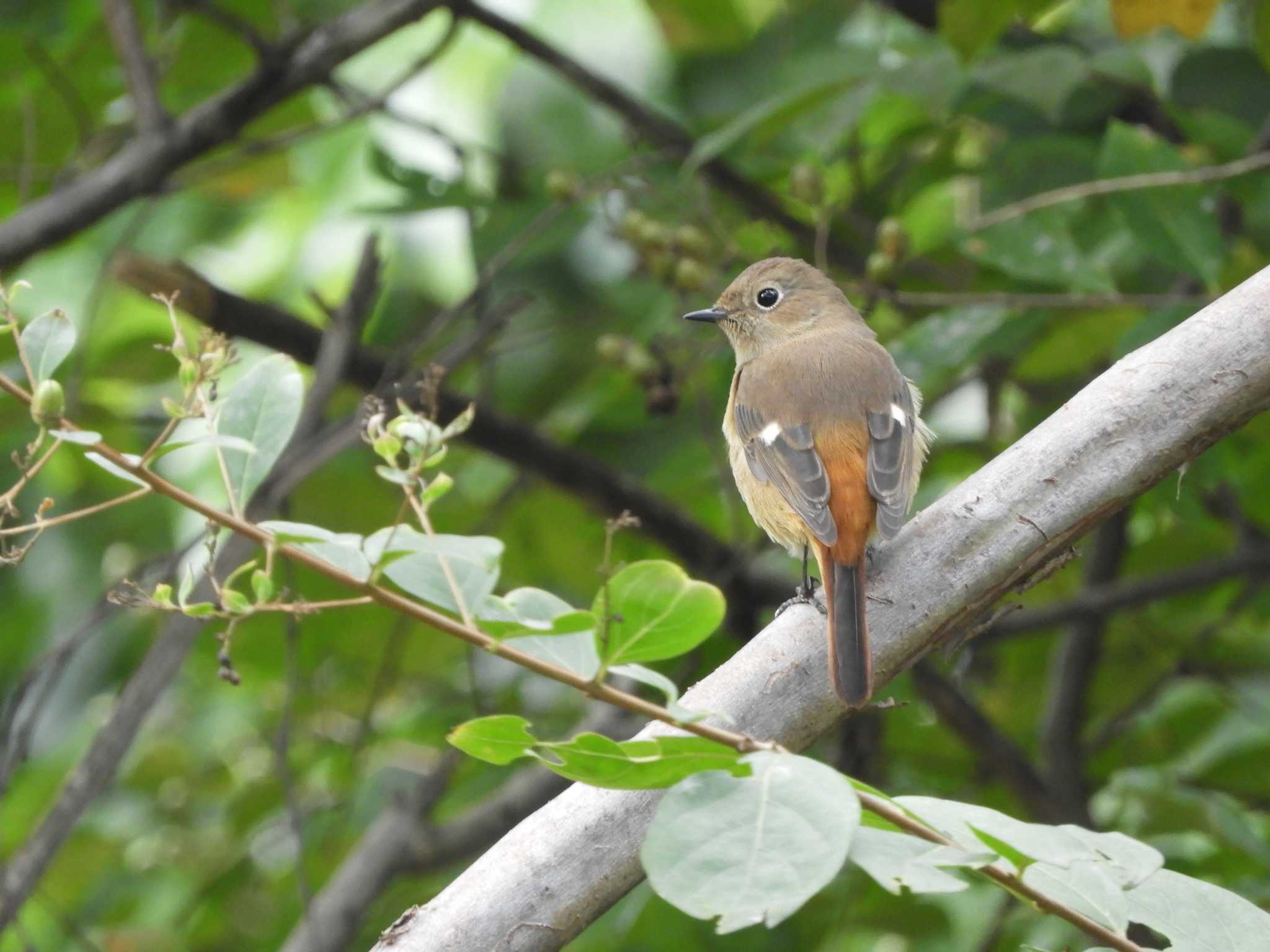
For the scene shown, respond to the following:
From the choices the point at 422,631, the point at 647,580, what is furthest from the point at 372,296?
the point at 647,580

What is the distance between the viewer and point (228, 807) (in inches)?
172

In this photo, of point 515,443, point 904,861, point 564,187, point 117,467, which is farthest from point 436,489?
point 564,187

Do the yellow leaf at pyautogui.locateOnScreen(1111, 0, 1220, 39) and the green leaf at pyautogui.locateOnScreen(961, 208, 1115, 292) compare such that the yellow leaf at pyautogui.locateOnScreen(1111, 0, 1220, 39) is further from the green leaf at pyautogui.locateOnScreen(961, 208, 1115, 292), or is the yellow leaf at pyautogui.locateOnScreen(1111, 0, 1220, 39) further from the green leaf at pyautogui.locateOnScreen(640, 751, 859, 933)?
the green leaf at pyautogui.locateOnScreen(640, 751, 859, 933)

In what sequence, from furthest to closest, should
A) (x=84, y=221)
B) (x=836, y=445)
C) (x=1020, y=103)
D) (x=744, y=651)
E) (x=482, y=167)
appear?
(x=482, y=167)
(x=1020, y=103)
(x=84, y=221)
(x=836, y=445)
(x=744, y=651)

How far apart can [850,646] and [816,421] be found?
149 centimetres

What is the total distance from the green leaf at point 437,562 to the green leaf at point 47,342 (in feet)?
1.22

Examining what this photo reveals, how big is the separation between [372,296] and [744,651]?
5.87 feet

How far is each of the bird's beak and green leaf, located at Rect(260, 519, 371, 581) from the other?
260cm

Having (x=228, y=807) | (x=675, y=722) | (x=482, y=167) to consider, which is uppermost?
(x=675, y=722)

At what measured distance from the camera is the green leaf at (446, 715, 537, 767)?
4.56ft

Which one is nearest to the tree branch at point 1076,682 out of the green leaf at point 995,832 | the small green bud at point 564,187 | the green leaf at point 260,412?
the small green bud at point 564,187

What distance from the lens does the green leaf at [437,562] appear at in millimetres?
1278

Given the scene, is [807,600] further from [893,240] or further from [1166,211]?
[1166,211]

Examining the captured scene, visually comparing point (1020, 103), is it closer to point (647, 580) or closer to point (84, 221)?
point (84, 221)
